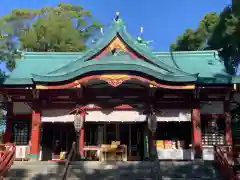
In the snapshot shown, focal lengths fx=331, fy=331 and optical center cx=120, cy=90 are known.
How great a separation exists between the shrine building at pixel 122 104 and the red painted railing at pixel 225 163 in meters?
2.13

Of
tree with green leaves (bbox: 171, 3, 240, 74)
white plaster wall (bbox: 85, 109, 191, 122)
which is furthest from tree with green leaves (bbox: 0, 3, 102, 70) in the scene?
white plaster wall (bbox: 85, 109, 191, 122)

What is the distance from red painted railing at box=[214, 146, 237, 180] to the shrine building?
7.00 feet

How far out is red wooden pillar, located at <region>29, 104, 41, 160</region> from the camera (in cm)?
1570

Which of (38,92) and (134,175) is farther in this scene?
(38,92)

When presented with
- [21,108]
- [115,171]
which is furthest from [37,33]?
[115,171]

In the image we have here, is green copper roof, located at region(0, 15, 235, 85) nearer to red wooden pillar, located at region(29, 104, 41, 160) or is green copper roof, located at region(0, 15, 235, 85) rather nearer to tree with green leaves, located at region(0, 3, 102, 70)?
red wooden pillar, located at region(29, 104, 41, 160)

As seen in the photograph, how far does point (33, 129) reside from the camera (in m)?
16.0

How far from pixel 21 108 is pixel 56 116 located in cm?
236

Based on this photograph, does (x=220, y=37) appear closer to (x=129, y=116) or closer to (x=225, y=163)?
(x=129, y=116)

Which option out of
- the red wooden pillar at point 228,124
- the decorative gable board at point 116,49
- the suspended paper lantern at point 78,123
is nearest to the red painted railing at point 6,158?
the suspended paper lantern at point 78,123

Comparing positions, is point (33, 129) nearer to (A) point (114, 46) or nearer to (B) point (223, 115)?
(A) point (114, 46)

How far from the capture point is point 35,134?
Answer: 15992 millimetres

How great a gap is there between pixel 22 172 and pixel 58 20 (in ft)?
73.6

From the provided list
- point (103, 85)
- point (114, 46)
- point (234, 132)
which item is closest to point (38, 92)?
point (103, 85)
